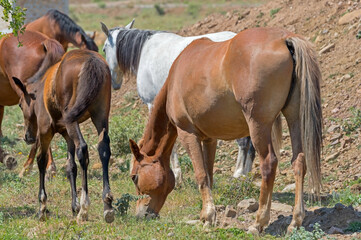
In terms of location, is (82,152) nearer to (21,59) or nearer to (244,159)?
(21,59)

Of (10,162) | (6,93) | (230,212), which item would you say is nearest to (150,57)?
(6,93)

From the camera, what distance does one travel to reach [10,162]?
9266 millimetres

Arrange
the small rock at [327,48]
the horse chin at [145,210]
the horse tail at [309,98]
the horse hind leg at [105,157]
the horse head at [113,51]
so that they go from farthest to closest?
1. the small rock at [327,48]
2. the horse head at [113,51]
3. the horse chin at [145,210]
4. the horse hind leg at [105,157]
5. the horse tail at [309,98]

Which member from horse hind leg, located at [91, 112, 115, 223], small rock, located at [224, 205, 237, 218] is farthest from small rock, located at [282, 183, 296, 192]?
horse hind leg, located at [91, 112, 115, 223]

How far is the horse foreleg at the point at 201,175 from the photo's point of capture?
5.92 m

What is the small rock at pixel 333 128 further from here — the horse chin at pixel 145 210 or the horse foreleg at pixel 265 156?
the horse foreleg at pixel 265 156

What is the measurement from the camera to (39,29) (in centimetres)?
1145

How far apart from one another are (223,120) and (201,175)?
2.06ft

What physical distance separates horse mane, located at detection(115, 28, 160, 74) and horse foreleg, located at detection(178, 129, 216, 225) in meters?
3.31

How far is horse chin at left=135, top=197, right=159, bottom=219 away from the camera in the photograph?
20.8 feet

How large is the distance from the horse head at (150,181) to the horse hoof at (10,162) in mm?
3382

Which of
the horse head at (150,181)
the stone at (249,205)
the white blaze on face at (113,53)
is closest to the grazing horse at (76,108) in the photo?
the horse head at (150,181)

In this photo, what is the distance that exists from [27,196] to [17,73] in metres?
1.84

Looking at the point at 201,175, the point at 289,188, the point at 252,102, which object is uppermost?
the point at 252,102
